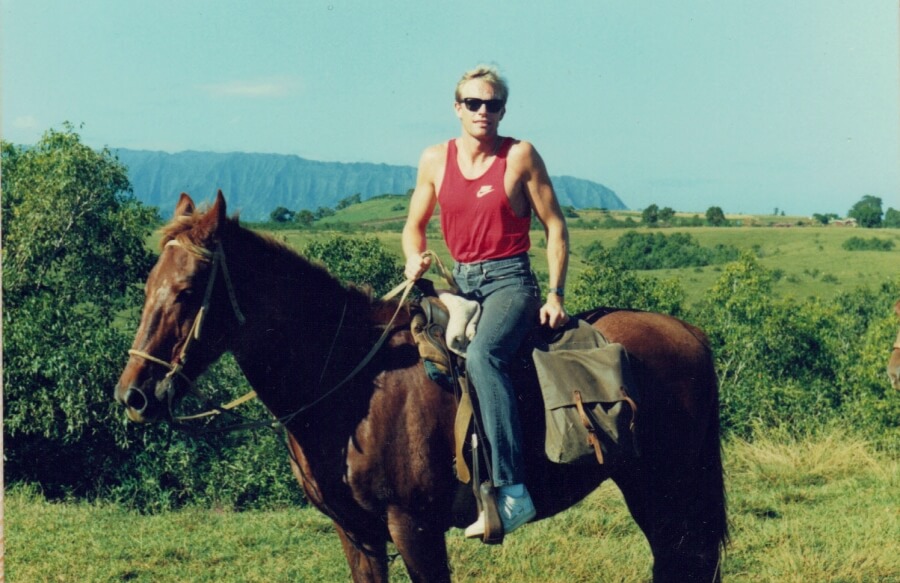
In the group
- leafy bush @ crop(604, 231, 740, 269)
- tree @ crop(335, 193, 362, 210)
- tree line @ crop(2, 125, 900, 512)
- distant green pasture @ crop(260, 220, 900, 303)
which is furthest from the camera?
leafy bush @ crop(604, 231, 740, 269)

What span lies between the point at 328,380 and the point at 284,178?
118779 millimetres

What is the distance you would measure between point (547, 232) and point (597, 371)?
0.76 m

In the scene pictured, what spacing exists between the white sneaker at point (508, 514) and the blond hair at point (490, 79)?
6.48ft

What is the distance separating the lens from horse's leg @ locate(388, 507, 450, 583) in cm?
429

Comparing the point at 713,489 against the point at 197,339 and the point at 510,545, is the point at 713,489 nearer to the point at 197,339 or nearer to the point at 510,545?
the point at 510,545

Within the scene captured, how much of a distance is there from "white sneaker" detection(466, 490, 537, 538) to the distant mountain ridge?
79779 mm

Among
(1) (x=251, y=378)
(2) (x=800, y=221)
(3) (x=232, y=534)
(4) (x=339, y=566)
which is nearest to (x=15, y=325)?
(3) (x=232, y=534)

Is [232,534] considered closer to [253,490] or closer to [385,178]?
[253,490]

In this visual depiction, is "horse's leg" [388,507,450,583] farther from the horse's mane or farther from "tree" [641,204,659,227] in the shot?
"tree" [641,204,659,227]

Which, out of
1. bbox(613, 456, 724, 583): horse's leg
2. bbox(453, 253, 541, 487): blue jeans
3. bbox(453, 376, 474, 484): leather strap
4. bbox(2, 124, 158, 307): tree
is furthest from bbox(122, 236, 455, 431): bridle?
bbox(2, 124, 158, 307): tree

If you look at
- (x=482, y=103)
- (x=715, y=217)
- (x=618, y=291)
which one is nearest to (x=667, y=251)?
(x=715, y=217)

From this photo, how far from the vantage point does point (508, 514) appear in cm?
441

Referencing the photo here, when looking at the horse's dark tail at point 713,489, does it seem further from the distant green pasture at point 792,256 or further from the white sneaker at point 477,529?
the distant green pasture at point 792,256

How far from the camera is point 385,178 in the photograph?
135 meters
